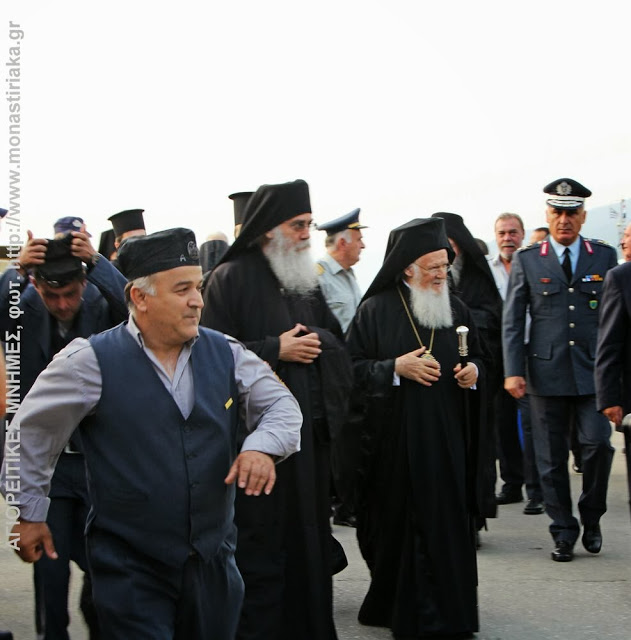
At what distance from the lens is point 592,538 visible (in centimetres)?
752

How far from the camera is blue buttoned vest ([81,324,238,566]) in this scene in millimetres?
3477

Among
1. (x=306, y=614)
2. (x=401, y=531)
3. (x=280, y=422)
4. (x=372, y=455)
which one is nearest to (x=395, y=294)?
(x=372, y=455)

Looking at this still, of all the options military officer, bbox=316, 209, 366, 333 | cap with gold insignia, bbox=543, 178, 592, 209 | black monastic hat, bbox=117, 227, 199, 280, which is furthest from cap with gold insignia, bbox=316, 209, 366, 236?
black monastic hat, bbox=117, 227, 199, 280

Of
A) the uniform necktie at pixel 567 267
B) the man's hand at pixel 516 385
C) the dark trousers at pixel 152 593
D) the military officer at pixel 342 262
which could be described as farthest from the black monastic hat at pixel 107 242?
the dark trousers at pixel 152 593

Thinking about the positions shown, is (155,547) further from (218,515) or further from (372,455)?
(372,455)

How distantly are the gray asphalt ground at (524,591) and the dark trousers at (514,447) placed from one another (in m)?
0.68

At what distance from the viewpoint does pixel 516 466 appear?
32.3 feet

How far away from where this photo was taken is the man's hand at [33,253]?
501 centimetres

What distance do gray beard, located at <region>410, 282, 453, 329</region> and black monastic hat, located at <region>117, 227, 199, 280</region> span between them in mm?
2487

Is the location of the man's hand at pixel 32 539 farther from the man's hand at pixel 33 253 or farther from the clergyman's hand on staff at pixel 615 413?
the clergyman's hand on staff at pixel 615 413

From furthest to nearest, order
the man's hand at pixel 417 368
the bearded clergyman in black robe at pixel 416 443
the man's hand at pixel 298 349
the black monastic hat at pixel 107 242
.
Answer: the black monastic hat at pixel 107 242
the man's hand at pixel 417 368
the bearded clergyman in black robe at pixel 416 443
the man's hand at pixel 298 349

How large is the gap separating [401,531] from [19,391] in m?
2.12

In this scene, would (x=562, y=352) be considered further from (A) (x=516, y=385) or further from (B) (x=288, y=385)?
(B) (x=288, y=385)

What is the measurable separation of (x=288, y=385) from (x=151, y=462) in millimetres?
1929
